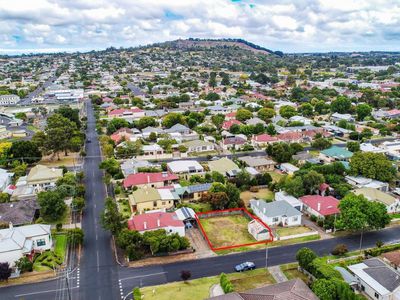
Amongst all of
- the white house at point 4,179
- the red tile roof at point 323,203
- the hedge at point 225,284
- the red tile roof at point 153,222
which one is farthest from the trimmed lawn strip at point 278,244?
the white house at point 4,179

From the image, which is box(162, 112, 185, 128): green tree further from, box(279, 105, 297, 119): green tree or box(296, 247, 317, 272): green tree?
box(296, 247, 317, 272): green tree

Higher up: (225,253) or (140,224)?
(140,224)

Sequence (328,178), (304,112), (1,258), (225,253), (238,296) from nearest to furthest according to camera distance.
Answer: (238,296), (1,258), (225,253), (328,178), (304,112)

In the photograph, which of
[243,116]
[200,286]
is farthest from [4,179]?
[243,116]

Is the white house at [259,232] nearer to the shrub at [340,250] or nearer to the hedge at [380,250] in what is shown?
the shrub at [340,250]

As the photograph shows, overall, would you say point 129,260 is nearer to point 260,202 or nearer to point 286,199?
point 260,202

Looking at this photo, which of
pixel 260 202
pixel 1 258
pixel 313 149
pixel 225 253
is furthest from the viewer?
pixel 313 149

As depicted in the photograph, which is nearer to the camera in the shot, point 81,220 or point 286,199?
point 81,220

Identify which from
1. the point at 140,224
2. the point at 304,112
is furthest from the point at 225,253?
the point at 304,112
